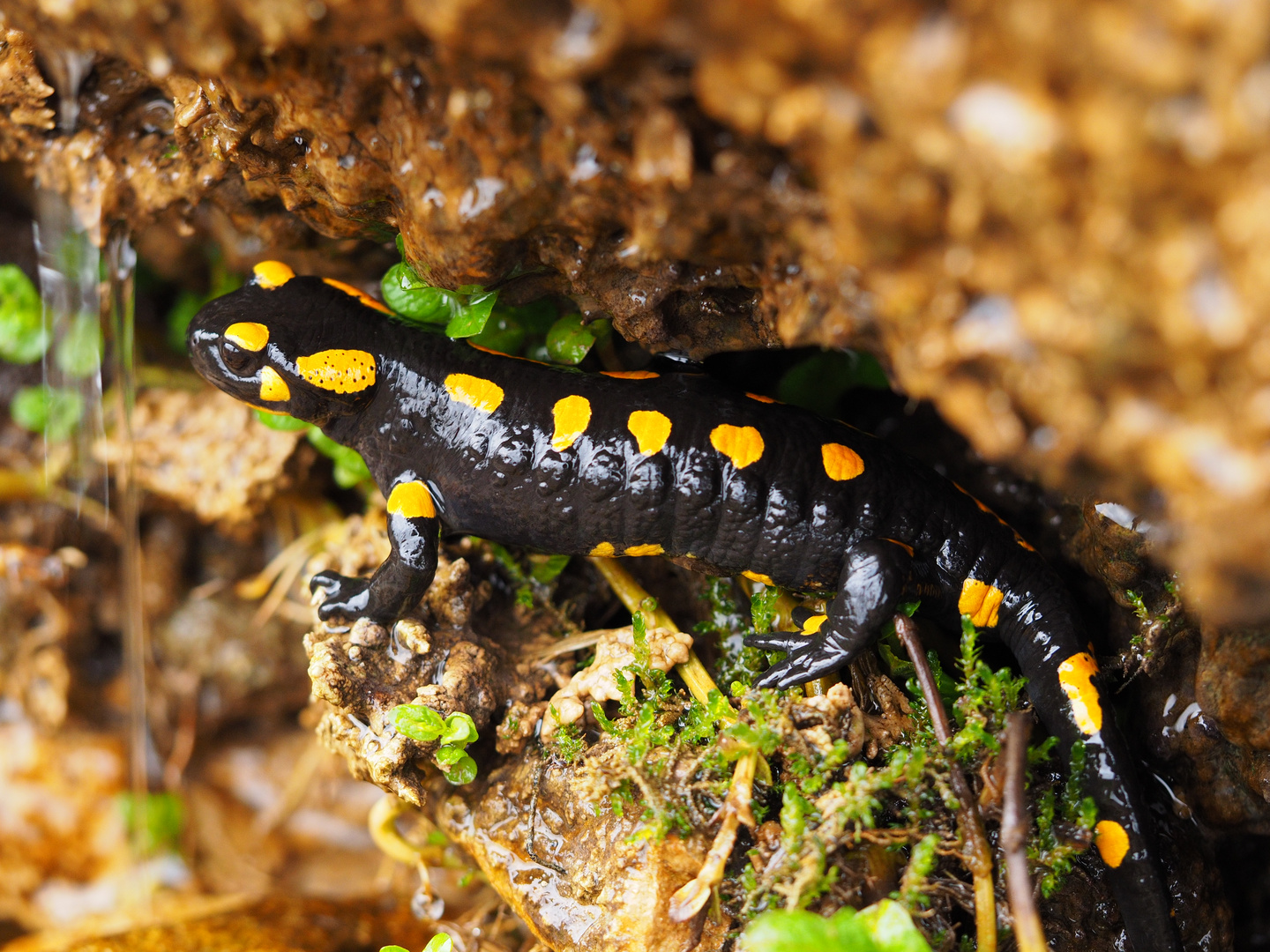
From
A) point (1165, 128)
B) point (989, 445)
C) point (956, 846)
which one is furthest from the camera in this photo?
point (956, 846)

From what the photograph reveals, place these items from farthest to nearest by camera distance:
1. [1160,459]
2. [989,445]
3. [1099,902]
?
[1099,902]
[989,445]
[1160,459]

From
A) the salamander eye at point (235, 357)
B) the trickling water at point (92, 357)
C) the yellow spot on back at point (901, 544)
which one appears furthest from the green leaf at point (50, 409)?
the yellow spot on back at point (901, 544)

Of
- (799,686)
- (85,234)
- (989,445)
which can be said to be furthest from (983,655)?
(85,234)

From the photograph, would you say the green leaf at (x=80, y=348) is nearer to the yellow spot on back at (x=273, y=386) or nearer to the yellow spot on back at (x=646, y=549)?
the yellow spot on back at (x=273, y=386)

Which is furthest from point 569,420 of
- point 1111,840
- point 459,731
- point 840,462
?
point 1111,840

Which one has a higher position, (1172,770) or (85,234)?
(85,234)

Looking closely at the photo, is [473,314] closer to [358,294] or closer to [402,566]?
[358,294]

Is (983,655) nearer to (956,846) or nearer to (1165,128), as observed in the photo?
(956,846)
